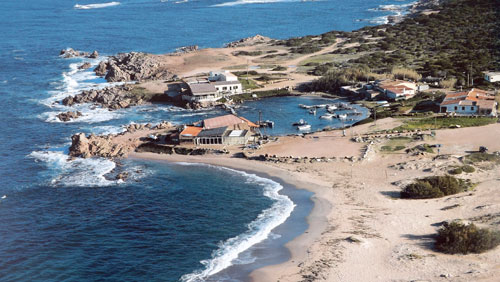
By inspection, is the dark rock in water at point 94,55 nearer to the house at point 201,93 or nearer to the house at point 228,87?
the house at point 201,93

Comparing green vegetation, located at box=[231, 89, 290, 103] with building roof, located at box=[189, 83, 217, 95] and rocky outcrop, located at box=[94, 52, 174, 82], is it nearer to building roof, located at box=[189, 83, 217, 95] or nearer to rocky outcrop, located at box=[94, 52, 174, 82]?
building roof, located at box=[189, 83, 217, 95]

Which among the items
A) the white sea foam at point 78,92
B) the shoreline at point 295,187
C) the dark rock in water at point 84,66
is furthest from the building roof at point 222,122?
the dark rock in water at point 84,66

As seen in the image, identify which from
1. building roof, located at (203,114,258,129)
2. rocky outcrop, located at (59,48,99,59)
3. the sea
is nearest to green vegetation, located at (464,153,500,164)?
the sea

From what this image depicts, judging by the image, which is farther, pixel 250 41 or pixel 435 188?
pixel 250 41

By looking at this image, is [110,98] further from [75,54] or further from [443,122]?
[443,122]

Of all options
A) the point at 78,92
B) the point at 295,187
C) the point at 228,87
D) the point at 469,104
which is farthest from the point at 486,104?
the point at 78,92

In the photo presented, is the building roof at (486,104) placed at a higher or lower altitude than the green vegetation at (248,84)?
lower
